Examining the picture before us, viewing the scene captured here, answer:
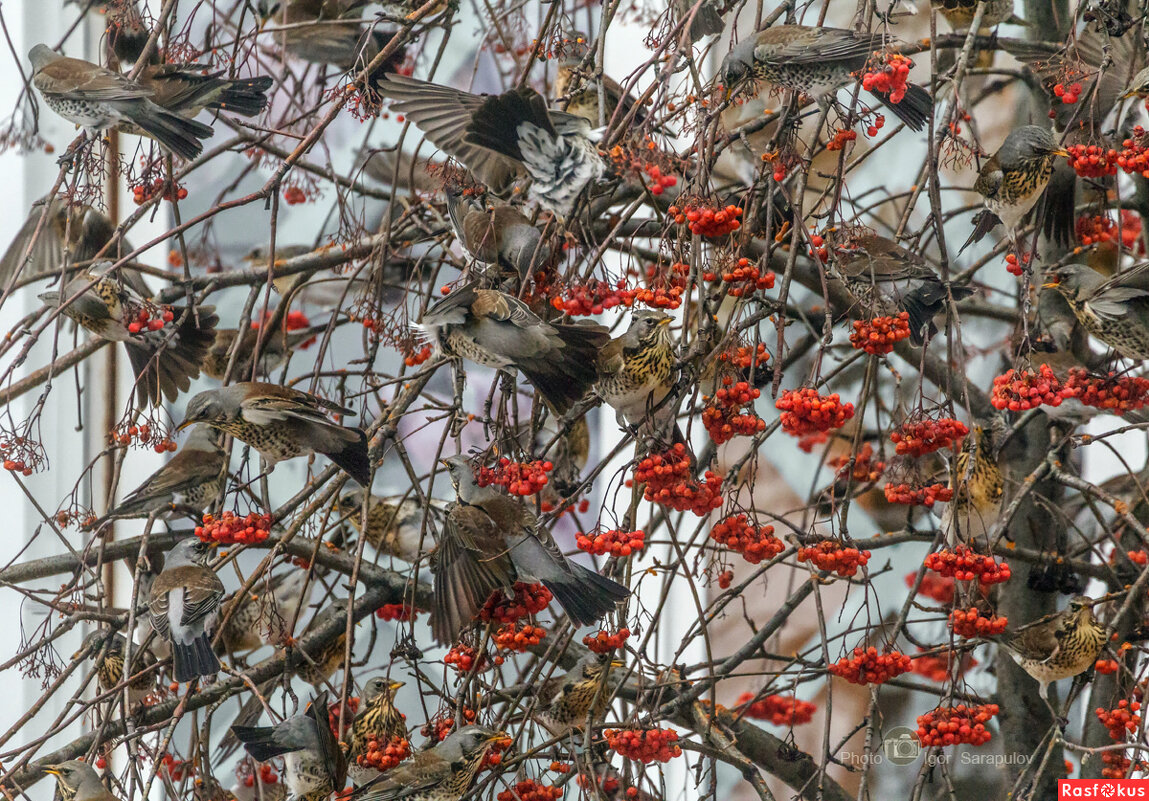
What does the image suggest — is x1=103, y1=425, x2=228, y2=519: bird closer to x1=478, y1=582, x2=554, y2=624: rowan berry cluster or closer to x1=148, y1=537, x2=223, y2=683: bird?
x1=148, y1=537, x2=223, y2=683: bird

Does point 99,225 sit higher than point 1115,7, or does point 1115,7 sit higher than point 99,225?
point 99,225

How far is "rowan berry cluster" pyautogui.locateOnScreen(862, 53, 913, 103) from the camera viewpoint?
65.1 inches

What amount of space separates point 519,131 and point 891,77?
21.7 inches

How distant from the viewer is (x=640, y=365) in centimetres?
187

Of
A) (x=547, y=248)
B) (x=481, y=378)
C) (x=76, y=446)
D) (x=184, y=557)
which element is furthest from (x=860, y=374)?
(x=76, y=446)

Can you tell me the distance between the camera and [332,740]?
189cm

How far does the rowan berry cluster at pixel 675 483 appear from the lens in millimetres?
1675

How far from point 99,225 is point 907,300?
195 cm

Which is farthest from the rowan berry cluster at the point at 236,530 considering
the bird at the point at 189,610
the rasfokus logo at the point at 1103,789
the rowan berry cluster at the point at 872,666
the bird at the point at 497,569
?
the rasfokus logo at the point at 1103,789

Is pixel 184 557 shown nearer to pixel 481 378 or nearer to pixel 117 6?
pixel 117 6

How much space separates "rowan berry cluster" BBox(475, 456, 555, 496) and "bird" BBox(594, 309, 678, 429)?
0.75ft

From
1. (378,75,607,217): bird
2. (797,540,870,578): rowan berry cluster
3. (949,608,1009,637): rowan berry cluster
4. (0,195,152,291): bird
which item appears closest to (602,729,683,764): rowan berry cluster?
(797,540,870,578): rowan berry cluster

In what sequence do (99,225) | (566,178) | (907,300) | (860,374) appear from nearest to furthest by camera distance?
(566,178), (907,300), (99,225), (860,374)

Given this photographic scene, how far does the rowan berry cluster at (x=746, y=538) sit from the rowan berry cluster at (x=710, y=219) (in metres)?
0.42
